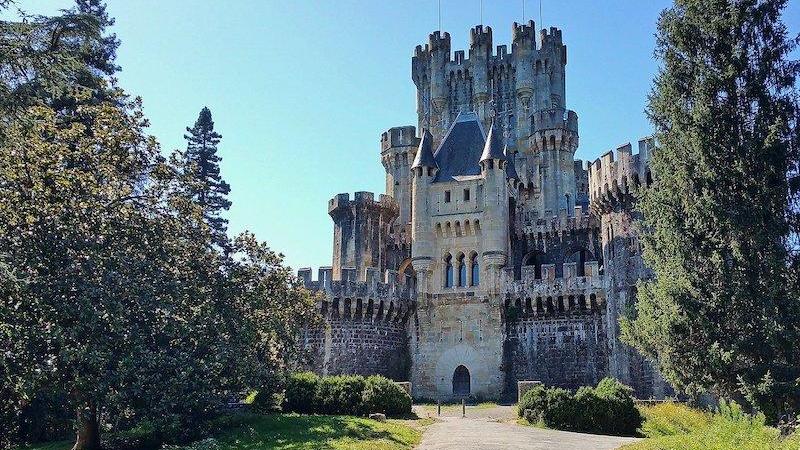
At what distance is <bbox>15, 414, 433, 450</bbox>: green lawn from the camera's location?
20.2 metres

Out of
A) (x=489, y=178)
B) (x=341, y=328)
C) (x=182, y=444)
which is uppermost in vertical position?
(x=489, y=178)

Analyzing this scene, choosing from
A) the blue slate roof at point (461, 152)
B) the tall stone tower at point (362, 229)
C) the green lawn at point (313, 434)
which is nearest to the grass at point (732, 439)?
the green lawn at point (313, 434)

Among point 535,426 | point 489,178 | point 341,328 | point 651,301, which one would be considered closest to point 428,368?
point 341,328

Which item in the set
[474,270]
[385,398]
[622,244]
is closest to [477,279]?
[474,270]

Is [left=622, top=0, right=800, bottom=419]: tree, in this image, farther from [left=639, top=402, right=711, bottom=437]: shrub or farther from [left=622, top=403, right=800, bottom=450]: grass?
[left=622, top=403, right=800, bottom=450]: grass

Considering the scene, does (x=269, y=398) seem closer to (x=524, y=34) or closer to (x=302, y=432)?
(x=302, y=432)

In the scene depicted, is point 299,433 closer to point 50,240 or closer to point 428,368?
point 50,240

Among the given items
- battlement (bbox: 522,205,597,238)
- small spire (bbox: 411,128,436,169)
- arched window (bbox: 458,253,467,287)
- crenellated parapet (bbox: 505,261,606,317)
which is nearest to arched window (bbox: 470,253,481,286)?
arched window (bbox: 458,253,467,287)

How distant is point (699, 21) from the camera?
936 inches

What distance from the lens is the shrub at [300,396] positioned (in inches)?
1109

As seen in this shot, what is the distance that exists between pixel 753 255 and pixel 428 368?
21958 millimetres

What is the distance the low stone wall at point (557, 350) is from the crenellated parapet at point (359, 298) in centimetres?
621

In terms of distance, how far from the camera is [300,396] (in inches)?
1113

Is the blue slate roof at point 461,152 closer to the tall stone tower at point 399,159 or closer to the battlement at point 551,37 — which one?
the tall stone tower at point 399,159
